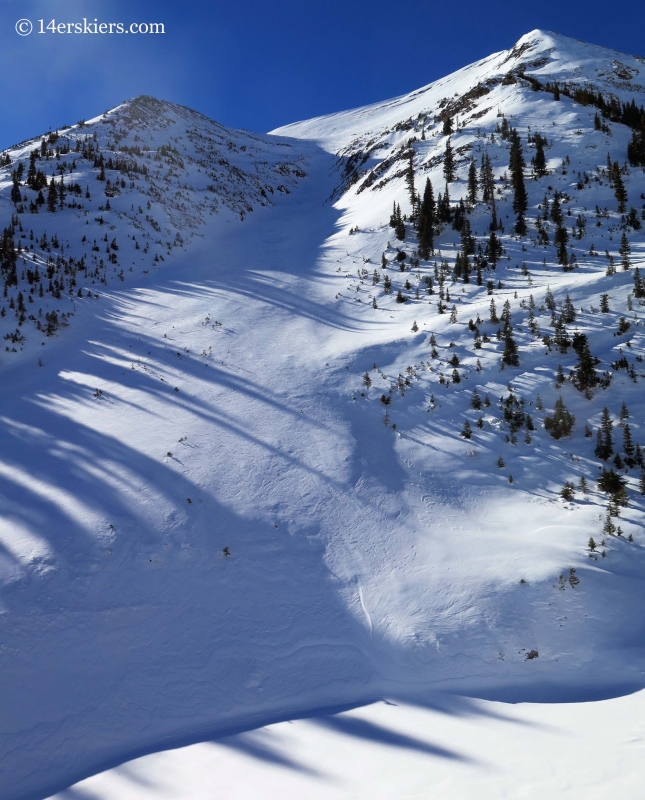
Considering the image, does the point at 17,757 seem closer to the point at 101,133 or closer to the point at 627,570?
the point at 627,570

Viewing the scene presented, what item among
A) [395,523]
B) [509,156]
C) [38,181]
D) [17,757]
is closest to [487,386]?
[395,523]

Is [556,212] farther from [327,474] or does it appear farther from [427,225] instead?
[327,474]

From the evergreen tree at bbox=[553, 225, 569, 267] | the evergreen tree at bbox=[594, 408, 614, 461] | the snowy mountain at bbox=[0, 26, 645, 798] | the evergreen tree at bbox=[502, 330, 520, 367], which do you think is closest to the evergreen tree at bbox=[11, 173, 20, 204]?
the snowy mountain at bbox=[0, 26, 645, 798]

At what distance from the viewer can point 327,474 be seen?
10.7m

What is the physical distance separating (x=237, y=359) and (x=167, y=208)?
76.0ft

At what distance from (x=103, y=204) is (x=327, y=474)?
28.8 meters

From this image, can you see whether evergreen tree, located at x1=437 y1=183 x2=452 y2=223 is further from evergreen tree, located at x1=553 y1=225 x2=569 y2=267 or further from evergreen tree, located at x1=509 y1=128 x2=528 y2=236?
evergreen tree, located at x1=553 y1=225 x2=569 y2=267

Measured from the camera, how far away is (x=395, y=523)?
945 cm

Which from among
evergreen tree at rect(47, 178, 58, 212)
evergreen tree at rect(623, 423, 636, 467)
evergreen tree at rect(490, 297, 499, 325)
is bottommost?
evergreen tree at rect(623, 423, 636, 467)

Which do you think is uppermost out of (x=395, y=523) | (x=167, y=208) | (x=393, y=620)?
(x=167, y=208)

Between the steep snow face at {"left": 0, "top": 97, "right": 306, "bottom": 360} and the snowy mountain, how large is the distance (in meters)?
0.36

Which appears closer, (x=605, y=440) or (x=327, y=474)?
(x=605, y=440)

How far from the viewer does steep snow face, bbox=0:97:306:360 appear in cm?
2106

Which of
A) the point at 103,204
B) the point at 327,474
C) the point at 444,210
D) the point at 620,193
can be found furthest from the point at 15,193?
the point at 620,193
